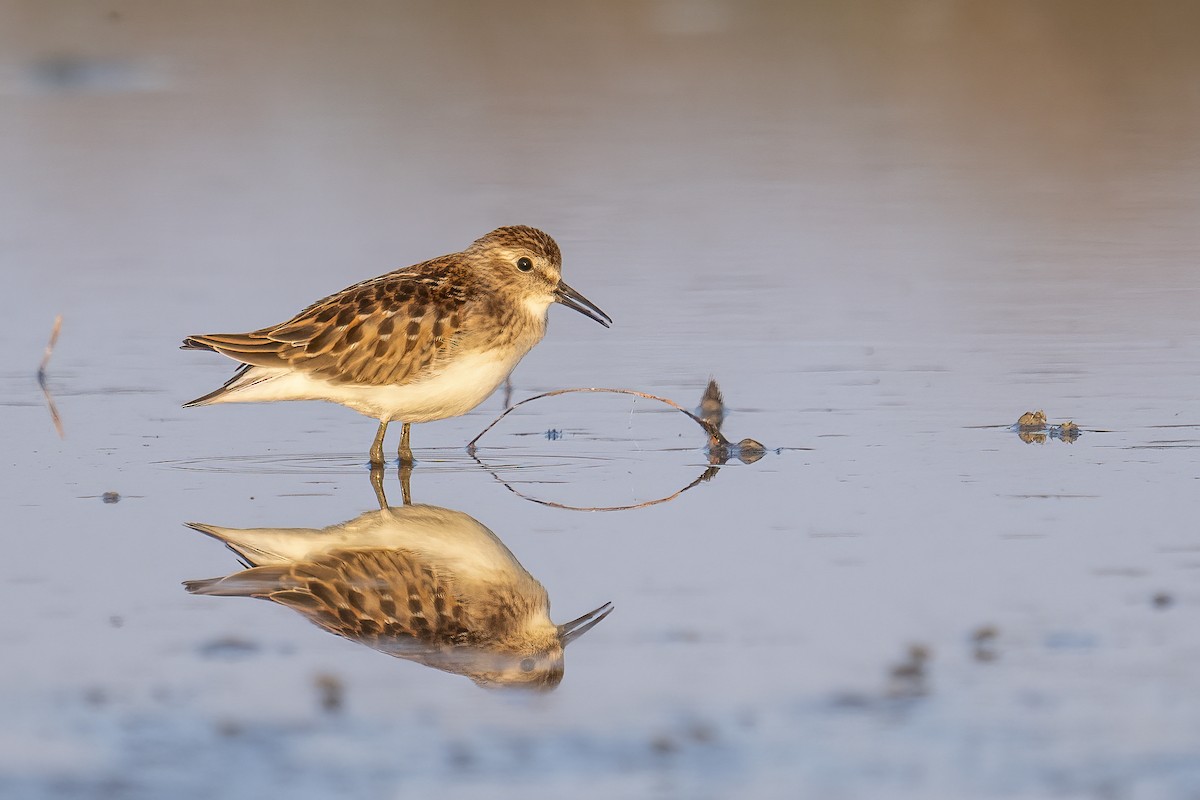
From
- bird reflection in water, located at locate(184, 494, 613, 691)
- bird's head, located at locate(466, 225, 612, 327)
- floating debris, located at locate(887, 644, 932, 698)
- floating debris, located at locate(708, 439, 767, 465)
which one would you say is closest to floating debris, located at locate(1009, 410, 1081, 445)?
floating debris, located at locate(708, 439, 767, 465)

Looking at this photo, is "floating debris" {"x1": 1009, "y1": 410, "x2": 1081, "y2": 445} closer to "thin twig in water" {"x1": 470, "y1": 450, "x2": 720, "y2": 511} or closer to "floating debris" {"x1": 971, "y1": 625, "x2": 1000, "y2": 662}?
"thin twig in water" {"x1": 470, "y1": 450, "x2": 720, "y2": 511}

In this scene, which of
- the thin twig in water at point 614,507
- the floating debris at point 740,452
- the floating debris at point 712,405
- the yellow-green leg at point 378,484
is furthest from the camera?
the floating debris at point 712,405

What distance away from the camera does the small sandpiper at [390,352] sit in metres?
8.72

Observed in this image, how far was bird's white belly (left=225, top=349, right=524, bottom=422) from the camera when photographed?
870cm

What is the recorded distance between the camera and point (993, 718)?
5215 mm

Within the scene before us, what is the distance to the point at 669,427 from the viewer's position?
9117mm

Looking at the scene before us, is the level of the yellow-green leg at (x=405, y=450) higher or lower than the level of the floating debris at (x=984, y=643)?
higher

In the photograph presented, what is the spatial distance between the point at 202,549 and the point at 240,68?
14.7 metres

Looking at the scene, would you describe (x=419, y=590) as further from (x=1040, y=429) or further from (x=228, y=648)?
(x=1040, y=429)

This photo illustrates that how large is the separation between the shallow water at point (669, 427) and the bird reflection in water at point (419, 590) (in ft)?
0.32

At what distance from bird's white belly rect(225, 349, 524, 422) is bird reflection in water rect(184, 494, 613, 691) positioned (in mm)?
1240

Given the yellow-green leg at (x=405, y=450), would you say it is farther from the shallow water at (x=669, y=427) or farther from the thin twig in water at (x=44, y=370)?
the thin twig in water at (x=44, y=370)

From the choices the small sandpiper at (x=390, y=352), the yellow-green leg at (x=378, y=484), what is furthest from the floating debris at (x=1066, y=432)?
the yellow-green leg at (x=378, y=484)

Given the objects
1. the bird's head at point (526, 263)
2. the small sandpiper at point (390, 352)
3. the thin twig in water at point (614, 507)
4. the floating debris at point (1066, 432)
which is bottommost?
the thin twig in water at point (614, 507)
